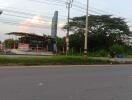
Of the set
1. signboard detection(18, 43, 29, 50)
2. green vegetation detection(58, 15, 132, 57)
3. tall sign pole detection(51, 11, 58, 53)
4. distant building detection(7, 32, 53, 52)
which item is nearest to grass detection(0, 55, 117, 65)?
signboard detection(18, 43, 29, 50)

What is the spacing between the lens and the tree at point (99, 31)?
71.4 meters

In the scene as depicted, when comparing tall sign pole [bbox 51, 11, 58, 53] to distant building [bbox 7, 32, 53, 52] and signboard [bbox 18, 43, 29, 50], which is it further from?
signboard [bbox 18, 43, 29, 50]

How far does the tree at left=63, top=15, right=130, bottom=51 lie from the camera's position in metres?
71.4

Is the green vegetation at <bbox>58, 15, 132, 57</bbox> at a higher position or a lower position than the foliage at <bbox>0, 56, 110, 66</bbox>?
higher

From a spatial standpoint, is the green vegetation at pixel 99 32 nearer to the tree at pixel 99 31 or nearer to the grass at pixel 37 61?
the tree at pixel 99 31

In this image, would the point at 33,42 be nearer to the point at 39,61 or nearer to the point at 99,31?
the point at 99,31

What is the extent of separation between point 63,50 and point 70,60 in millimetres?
30085

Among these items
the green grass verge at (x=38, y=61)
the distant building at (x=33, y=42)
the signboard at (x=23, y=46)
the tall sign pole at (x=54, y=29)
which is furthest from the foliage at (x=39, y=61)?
the tall sign pole at (x=54, y=29)

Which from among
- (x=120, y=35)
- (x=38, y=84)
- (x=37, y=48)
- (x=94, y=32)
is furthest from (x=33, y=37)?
(x=38, y=84)

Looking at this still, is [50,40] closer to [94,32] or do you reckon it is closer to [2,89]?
[94,32]

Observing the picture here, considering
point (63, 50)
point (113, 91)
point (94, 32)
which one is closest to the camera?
point (113, 91)

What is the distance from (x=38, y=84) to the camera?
14.0 m

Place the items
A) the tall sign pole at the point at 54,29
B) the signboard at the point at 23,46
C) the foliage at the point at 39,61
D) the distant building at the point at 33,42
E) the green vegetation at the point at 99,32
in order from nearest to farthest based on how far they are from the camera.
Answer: the foliage at the point at 39,61 < the signboard at the point at 23,46 < the distant building at the point at 33,42 < the tall sign pole at the point at 54,29 < the green vegetation at the point at 99,32

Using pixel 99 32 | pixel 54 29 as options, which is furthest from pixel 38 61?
pixel 99 32
